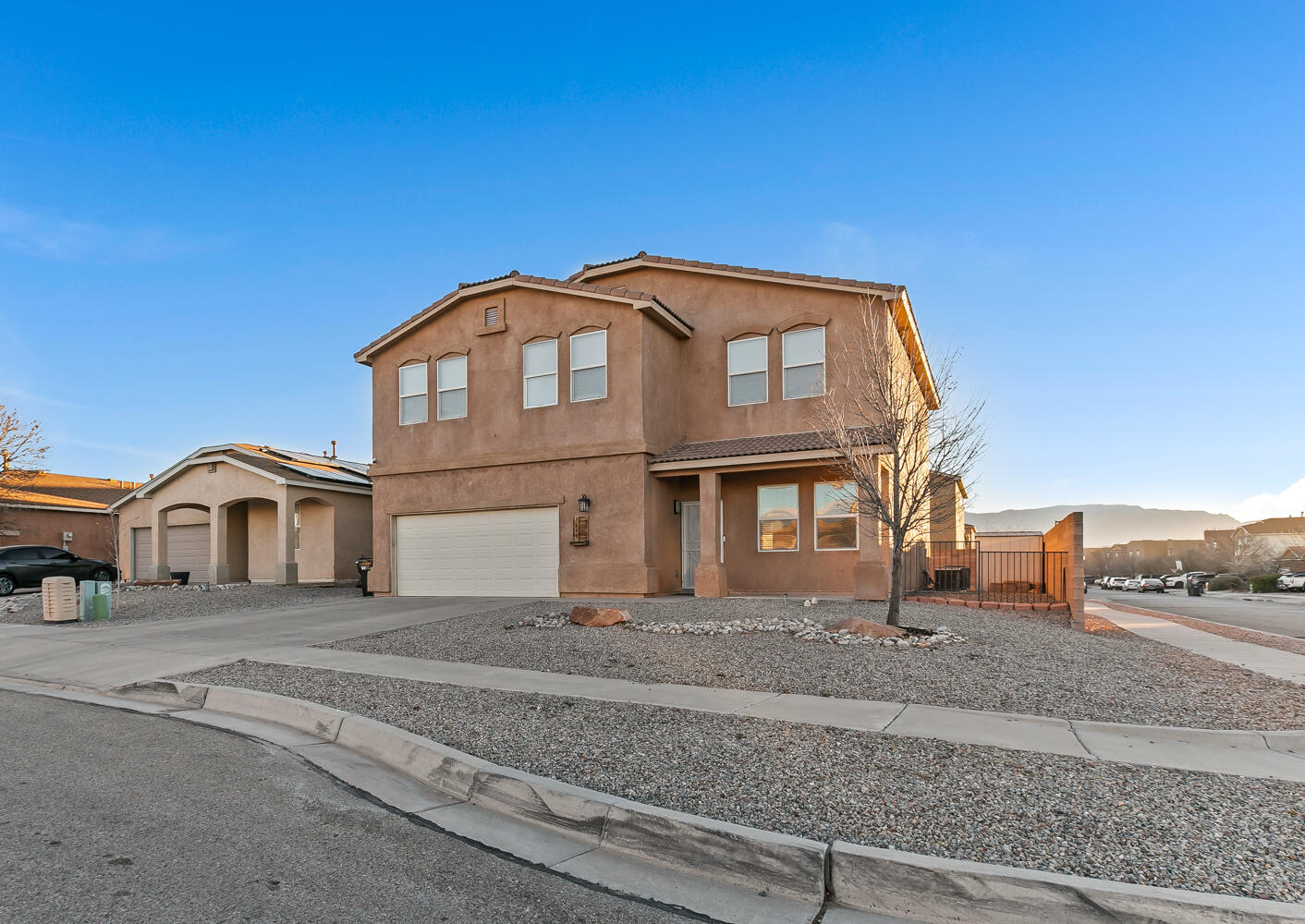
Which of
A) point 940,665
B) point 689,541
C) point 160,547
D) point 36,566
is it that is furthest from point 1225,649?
point 36,566

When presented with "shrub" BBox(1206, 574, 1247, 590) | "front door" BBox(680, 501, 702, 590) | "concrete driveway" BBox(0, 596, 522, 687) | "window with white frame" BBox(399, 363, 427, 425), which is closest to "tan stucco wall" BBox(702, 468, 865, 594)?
"front door" BBox(680, 501, 702, 590)

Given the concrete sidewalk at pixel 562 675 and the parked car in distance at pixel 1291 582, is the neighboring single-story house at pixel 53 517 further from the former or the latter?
the parked car in distance at pixel 1291 582

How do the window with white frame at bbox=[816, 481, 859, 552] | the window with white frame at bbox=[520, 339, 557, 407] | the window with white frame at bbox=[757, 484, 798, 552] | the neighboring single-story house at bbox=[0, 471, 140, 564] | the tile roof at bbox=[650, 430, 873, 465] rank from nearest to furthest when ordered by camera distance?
the tile roof at bbox=[650, 430, 873, 465]
the window with white frame at bbox=[816, 481, 859, 552]
the window with white frame at bbox=[757, 484, 798, 552]
the window with white frame at bbox=[520, 339, 557, 407]
the neighboring single-story house at bbox=[0, 471, 140, 564]

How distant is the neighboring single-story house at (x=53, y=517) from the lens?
31.8 metres

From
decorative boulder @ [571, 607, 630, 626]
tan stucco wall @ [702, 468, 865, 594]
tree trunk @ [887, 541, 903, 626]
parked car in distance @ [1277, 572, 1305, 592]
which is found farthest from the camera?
parked car in distance @ [1277, 572, 1305, 592]

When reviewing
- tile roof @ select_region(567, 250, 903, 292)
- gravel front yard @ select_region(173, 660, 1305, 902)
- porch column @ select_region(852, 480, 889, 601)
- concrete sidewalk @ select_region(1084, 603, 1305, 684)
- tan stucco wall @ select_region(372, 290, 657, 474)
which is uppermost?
tile roof @ select_region(567, 250, 903, 292)

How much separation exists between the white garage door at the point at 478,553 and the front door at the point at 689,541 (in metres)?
2.94

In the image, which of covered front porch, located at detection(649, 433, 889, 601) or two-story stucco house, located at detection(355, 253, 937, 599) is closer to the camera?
covered front porch, located at detection(649, 433, 889, 601)

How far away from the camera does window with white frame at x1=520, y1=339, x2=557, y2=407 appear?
62.3ft

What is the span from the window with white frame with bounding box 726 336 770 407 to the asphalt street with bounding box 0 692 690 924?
546 inches

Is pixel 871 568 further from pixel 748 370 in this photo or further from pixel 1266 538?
pixel 1266 538

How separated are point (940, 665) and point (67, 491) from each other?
140 feet

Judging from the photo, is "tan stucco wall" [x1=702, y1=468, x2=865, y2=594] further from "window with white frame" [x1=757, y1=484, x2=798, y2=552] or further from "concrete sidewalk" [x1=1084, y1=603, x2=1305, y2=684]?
"concrete sidewalk" [x1=1084, y1=603, x2=1305, y2=684]

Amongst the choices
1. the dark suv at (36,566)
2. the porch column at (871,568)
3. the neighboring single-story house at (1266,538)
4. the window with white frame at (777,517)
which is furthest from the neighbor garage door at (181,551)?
the neighboring single-story house at (1266,538)
